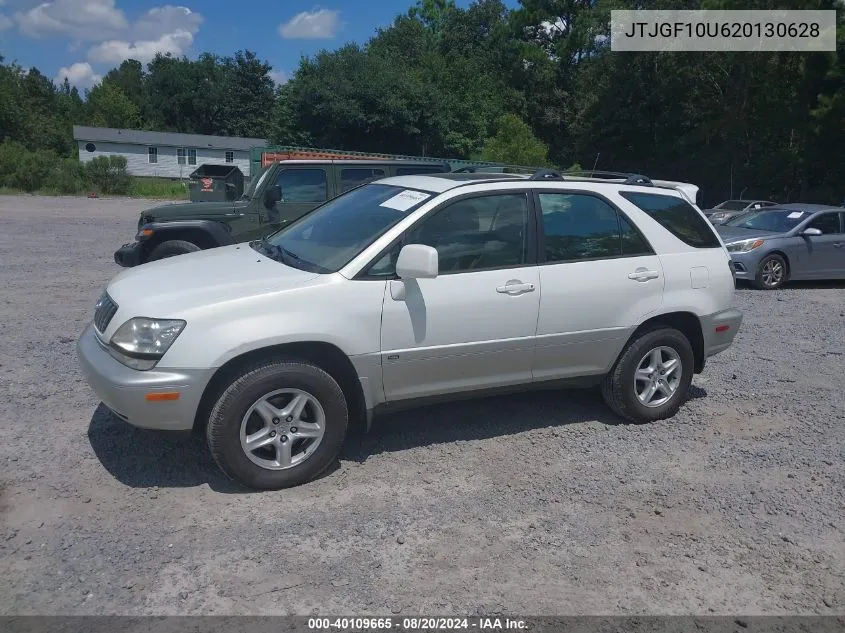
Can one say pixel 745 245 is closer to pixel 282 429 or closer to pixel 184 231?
pixel 184 231

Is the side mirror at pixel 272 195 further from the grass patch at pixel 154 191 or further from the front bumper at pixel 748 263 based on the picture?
the grass patch at pixel 154 191

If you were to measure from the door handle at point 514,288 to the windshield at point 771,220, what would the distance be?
9.63 metres

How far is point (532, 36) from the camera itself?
5344 cm

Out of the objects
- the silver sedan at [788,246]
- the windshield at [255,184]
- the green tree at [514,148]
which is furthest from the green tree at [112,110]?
the silver sedan at [788,246]

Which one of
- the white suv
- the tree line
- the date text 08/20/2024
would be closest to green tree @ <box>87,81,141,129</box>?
the tree line

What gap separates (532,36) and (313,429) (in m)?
53.7

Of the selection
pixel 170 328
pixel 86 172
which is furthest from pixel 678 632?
pixel 86 172

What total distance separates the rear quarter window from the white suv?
0.02 metres

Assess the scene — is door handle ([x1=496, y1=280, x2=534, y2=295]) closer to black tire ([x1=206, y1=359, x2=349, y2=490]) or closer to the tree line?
black tire ([x1=206, y1=359, x2=349, y2=490])

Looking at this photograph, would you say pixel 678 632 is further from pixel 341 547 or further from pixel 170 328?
pixel 170 328

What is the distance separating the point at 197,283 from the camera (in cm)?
450

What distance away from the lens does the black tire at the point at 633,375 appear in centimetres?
550

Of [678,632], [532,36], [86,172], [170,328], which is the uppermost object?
[532,36]

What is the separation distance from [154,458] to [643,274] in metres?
3.56
